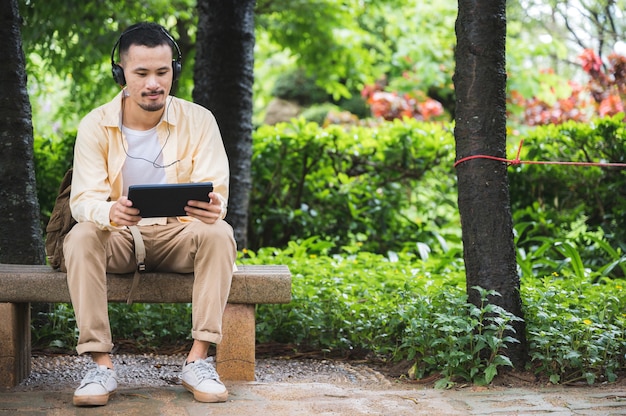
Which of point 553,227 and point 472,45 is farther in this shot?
point 553,227

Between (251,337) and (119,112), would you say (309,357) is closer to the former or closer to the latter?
(251,337)

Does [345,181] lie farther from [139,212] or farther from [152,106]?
[139,212]

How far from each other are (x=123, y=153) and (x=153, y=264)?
0.52 meters

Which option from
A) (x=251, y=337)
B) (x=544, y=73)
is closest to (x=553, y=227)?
(x=251, y=337)

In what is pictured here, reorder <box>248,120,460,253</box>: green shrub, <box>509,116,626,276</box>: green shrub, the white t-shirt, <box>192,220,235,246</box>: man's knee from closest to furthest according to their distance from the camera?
1. <box>192,220,235,246</box>: man's knee
2. the white t-shirt
3. <box>509,116,626,276</box>: green shrub
4. <box>248,120,460,253</box>: green shrub

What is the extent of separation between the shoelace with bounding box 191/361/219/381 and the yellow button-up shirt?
660mm

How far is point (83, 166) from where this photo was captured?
3434 mm

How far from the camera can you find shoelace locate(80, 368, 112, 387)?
313 cm

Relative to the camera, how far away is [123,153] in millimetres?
3529

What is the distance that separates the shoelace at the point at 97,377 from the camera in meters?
3.13

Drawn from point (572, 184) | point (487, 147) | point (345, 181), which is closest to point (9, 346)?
point (487, 147)

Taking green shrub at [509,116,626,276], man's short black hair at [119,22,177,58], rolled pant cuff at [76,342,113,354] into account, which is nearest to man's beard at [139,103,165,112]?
man's short black hair at [119,22,177,58]

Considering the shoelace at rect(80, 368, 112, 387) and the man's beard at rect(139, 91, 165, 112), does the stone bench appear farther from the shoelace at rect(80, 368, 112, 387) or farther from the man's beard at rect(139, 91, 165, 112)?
the man's beard at rect(139, 91, 165, 112)

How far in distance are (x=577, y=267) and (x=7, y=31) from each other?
3.88m
